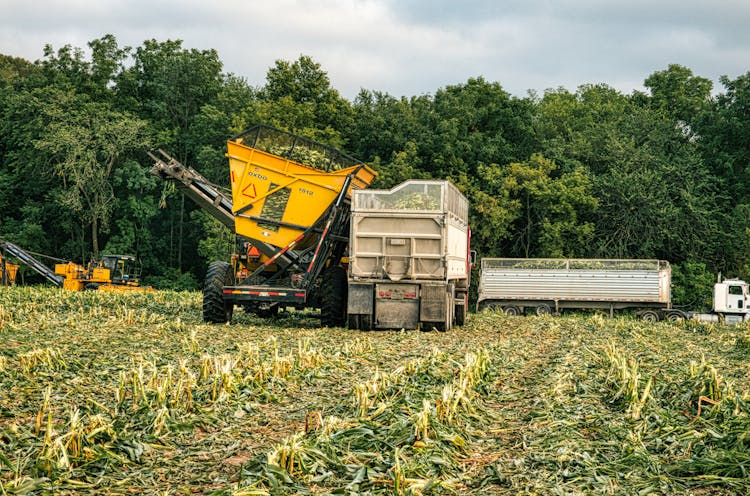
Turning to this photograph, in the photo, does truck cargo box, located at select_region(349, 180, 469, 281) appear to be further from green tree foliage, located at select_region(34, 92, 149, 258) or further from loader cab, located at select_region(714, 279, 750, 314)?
green tree foliage, located at select_region(34, 92, 149, 258)

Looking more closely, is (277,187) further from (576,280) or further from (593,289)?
(593,289)

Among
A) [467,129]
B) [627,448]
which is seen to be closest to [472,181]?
[467,129]

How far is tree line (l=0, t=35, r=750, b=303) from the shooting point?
40781 millimetres

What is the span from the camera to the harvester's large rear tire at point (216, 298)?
17734 millimetres

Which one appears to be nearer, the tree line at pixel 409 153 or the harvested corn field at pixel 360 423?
the harvested corn field at pixel 360 423

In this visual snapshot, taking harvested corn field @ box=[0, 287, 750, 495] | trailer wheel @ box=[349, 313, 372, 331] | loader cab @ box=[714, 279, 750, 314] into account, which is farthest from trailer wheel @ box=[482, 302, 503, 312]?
harvested corn field @ box=[0, 287, 750, 495]

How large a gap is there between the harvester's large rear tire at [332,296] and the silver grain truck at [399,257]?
0.83m

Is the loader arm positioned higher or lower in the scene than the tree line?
lower

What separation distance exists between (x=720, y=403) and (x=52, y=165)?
4889cm

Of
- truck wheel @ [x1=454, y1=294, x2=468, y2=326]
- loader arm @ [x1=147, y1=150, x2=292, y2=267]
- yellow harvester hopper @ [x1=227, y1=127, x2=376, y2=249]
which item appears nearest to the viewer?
yellow harvester hopper @ [x1=227, y1=127, x2=376, y2=249]

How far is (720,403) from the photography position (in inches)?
300

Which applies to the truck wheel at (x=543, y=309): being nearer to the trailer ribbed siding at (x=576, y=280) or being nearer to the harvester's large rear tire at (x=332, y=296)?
the trailer ribbed siding at (x=576, y=280)

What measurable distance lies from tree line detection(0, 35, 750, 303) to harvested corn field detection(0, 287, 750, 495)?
29036mm

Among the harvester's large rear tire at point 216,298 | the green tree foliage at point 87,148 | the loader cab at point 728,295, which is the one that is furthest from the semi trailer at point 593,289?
the green tree foliage at point 87,148
